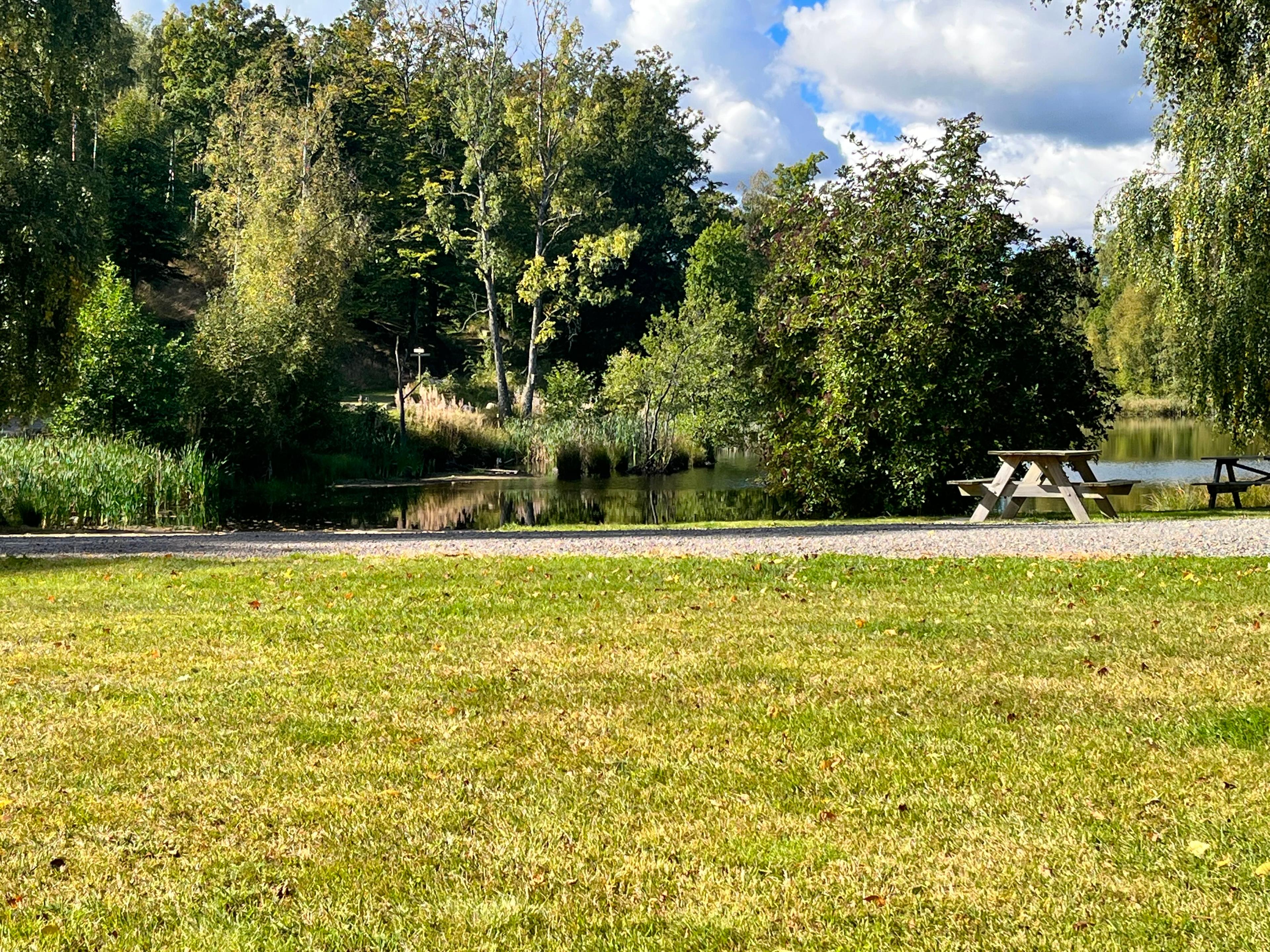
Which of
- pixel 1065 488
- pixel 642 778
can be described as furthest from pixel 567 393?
pixel 642 778

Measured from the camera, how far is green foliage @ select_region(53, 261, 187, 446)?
23203 millimetres

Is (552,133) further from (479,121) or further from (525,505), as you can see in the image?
(525,505)

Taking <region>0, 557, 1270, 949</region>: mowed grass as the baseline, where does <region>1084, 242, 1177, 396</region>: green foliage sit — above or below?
above

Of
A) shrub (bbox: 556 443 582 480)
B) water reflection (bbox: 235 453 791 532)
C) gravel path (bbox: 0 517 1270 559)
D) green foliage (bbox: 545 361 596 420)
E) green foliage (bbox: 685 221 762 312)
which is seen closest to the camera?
gravel path (bbox: 0 517 1270 559)

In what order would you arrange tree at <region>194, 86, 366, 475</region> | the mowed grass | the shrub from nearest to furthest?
the mowed grass, tree at <region>194, 86, 366, 475</region>, the shrub

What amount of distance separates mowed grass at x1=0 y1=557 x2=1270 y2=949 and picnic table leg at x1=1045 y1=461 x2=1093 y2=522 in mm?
7946

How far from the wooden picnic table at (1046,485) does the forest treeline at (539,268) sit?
2.37 m

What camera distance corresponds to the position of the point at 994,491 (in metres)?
16.7

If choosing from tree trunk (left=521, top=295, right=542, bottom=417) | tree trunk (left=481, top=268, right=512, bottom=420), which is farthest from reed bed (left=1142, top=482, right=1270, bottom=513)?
tree trunk (left=521, top=295, right=542, bottom=417)

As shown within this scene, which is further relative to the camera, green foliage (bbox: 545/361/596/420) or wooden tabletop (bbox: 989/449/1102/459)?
green foliage (bbox: 545/361/596/420)

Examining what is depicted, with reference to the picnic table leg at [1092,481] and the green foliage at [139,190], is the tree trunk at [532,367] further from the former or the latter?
the picnic table leg at [1092,481]

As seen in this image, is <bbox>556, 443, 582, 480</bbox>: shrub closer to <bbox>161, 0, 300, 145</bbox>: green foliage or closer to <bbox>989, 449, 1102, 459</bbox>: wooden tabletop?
<bbox>989, 449, 1102, 459</bbox>: wooden tabletop

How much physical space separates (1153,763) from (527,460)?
3202cm

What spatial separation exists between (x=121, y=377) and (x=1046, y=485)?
61.5 ft
